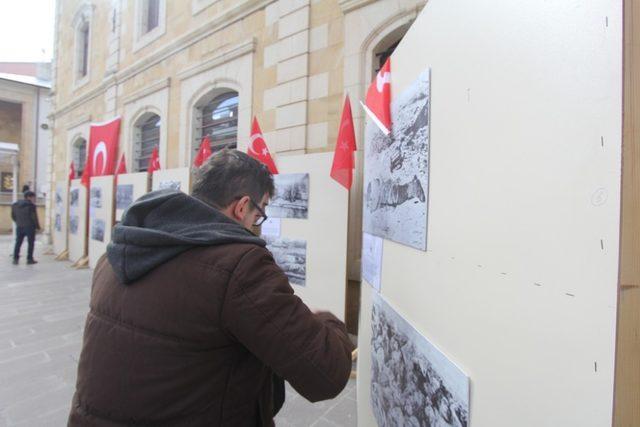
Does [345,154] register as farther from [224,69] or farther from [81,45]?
[81,45]

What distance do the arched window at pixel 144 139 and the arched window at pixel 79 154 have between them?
13.1 feet

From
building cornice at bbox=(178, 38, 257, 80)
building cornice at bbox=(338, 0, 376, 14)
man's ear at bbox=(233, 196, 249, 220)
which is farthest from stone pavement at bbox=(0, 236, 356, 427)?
building cornice at bbox=(178, 38, 257, 80)

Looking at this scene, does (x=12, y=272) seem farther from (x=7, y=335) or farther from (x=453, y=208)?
(x=453, y=208)

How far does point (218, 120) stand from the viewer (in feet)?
20.7

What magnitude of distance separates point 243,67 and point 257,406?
5276 mm

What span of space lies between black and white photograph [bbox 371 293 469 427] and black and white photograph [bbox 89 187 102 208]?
807cm

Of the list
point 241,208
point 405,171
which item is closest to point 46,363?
point 241,208

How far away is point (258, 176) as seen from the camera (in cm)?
122

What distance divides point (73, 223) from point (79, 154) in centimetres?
297

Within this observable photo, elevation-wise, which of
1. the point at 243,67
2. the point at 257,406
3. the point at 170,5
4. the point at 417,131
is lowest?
the point at 257,406

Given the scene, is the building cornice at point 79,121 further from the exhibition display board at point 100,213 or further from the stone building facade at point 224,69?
the exhibition display board at point 100,213

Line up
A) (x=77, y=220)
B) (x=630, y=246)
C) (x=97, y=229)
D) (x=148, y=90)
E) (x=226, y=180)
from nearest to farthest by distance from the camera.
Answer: (x=630, y=246) < (x=226, y=180) < (x=148, y=90) < (x=97, y=229) < (x=77, y=220)

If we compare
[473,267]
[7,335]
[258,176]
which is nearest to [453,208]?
[473,267]

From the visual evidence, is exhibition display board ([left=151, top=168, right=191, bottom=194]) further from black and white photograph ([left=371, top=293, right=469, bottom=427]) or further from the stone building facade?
black and white photograph ([left=371, top=293, right=469, bottom=427])
